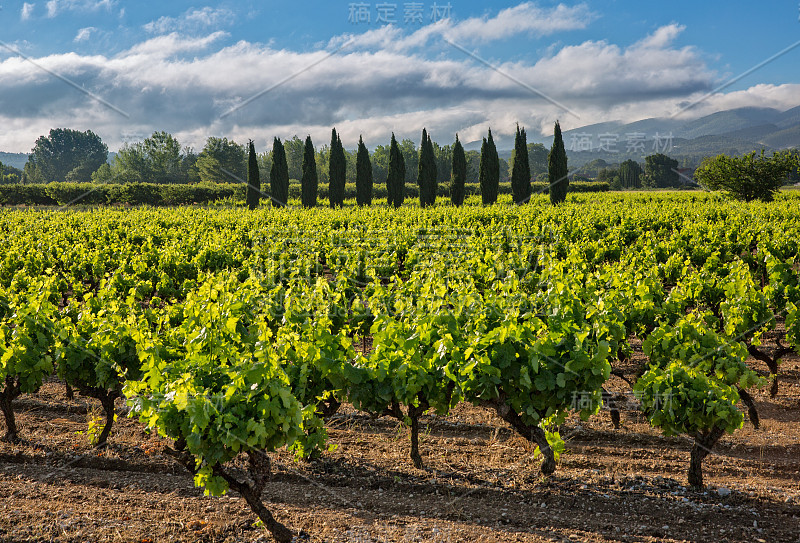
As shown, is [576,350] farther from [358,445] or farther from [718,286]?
[718,286]

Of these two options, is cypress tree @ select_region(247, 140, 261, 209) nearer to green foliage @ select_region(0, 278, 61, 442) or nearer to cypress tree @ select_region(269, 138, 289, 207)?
cypress tree @ select_region(269, 138, 289, 207)

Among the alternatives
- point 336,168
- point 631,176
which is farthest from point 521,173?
point 631,176

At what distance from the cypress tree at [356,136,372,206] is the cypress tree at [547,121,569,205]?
1532cm

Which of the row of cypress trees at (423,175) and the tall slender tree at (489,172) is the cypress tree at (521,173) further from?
the tall slender tree at (489,172)

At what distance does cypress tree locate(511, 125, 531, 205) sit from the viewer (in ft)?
141

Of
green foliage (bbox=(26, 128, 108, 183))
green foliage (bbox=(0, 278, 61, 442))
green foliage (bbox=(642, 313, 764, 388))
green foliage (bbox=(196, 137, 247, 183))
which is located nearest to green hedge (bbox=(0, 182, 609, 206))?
green foliage (bbox=(196, 137, 247, 183))

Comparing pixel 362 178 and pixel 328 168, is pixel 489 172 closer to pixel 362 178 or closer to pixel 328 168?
pixel 362 178

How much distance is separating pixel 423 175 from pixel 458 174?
2944 mm

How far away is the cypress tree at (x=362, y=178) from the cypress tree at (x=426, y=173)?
463cm

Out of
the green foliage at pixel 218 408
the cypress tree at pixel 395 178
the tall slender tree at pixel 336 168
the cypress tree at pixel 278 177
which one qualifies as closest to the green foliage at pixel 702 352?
the green foliage at pixel 218 408

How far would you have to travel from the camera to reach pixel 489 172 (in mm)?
42750

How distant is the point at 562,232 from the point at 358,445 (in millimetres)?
14081

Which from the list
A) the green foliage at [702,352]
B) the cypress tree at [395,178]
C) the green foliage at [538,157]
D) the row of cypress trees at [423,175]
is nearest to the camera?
the green foliage at [702,352]

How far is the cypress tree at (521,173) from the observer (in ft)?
141
